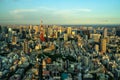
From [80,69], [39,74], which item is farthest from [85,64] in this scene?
[39,74]

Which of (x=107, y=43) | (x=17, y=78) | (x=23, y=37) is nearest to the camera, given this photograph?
(x=17, y=78)

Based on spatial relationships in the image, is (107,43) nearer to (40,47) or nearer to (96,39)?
(96,39)

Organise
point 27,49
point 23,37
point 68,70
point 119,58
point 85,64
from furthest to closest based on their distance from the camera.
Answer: point 23,37 → point 27,49 → point 119,58 → point 85,64 → point 68,70

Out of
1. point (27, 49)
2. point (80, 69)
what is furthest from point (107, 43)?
point (80, 69)

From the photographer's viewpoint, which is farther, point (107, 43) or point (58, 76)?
point (107, 43)

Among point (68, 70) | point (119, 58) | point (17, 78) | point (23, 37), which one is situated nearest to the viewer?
point (17, 78)

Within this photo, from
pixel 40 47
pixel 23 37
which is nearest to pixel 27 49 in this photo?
pixel 40 47

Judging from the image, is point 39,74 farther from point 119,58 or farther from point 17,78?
point 119,58

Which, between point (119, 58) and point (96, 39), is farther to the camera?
point (96, 39)

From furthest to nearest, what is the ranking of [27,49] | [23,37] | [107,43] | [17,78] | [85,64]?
[23,37] < [107,43] < [27,49] < [85,64] < [17,78]
